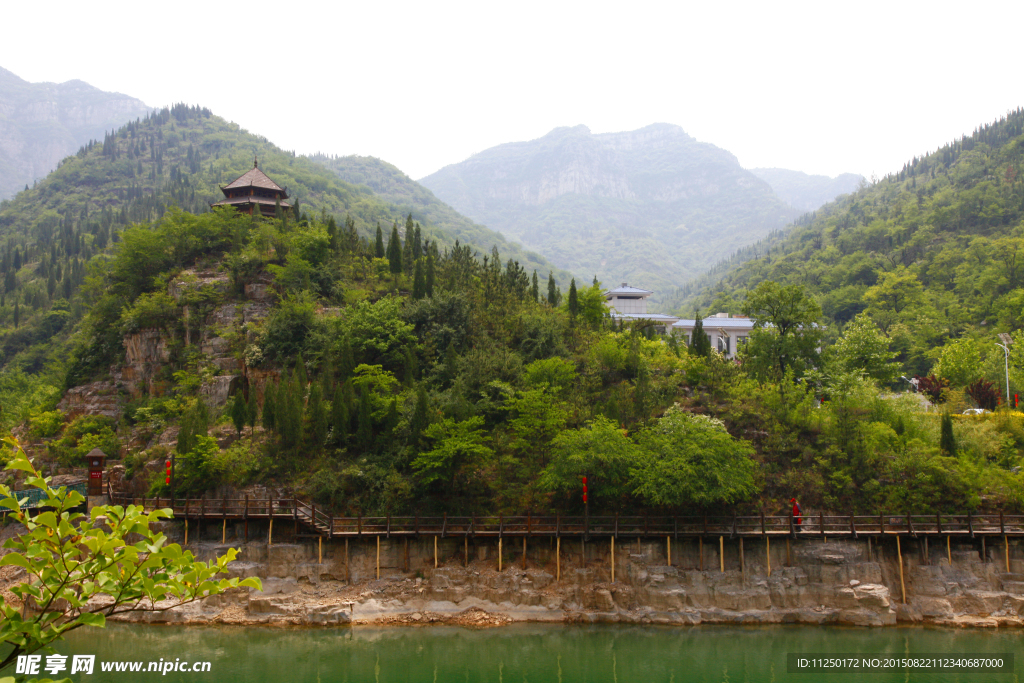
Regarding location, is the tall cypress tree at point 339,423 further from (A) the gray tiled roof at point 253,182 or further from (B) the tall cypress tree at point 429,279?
(A) the gray tiled roof at point 253,182

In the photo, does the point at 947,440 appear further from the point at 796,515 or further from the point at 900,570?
the point at 796,515

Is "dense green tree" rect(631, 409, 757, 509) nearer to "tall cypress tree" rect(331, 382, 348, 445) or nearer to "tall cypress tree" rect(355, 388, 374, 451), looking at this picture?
"tall cypress tree" rect(355, 388, 374, 451)

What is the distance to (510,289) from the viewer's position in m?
51.0

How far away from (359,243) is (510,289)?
47.2 feet

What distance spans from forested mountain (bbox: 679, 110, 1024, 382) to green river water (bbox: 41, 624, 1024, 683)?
2939cm

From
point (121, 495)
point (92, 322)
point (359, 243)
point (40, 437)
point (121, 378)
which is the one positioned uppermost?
point (359, 243)

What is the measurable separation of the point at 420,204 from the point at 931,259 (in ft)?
416

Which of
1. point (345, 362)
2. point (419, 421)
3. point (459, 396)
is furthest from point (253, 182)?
point (419, 421)

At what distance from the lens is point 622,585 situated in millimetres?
31578

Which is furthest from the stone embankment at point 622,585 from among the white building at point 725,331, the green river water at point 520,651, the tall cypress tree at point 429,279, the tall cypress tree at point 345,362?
the white building at point 725,331

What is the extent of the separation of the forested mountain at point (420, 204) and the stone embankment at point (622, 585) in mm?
106651

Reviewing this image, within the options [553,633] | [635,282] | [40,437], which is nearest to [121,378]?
[40,437]

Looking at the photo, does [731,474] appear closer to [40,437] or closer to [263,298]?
[263,298]

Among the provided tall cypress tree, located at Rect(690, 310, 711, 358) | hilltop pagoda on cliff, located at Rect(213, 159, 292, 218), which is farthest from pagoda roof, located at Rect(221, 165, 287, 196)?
tall cypress tree, located at Rect(690, 310, 711, 358)
